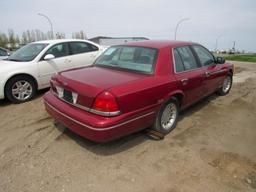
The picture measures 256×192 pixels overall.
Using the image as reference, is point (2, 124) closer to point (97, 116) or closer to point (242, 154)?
point (97, 116)

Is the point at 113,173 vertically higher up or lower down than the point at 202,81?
lower down

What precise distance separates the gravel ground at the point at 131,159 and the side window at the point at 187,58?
111 cm

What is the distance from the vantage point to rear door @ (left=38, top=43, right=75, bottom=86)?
5.59m

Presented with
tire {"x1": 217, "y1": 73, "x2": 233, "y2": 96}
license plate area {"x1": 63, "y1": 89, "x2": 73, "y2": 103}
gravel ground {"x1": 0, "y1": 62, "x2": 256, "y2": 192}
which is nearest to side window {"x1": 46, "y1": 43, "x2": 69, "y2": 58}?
gravel ground {"x1": 0, "y1": 62, "x2": 256, "y2": 192}

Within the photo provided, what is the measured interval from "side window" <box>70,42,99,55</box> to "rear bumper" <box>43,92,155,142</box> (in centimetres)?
344

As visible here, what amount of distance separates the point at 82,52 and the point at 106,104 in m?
4.32

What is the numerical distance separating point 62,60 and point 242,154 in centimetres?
486

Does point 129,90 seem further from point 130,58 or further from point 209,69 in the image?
point 209,69

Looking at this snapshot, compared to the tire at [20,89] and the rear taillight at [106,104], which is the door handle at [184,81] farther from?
the tire at [20,89]

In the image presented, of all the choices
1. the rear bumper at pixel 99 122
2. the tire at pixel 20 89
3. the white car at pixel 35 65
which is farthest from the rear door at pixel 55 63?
the rear bumper at pixel 99 122

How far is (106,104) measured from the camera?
107 inches

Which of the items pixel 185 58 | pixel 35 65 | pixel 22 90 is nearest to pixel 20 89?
pixel 22 90

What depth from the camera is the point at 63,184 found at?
258 cm

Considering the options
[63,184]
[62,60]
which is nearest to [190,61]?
[63,184]
